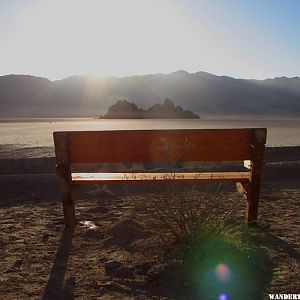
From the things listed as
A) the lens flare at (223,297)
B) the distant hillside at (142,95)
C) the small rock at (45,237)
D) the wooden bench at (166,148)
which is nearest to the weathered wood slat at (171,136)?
the wooden bench at (166,148)

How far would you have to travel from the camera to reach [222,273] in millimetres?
3742

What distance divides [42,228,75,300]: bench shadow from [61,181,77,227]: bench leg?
0.52 meters

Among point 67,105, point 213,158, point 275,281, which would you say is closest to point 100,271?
point 275,281

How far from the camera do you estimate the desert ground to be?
3609 mm

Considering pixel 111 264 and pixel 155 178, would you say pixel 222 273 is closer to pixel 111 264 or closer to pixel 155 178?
pixel 111 264

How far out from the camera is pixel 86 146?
5.26 metres

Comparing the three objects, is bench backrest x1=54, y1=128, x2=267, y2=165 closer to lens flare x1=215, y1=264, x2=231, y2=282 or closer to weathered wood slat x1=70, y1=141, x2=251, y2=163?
weathered wood slat x1=70, y1=141, x2=251, y2=163

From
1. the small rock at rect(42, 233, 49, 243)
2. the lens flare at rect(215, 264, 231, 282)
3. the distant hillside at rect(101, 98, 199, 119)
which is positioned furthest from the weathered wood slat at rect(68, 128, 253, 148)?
the distant hillside at rect(101, 98, 199, 119)

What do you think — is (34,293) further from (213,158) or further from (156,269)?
(213,158)

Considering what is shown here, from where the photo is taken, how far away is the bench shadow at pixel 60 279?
3.52m

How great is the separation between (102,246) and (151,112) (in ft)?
170

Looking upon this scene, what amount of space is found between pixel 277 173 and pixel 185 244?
226 inches

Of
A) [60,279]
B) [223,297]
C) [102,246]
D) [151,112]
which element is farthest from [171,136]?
[151,112]

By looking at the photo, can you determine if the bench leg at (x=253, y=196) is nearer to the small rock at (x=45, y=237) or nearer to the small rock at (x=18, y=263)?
the small rock at (x=45, y=237)
